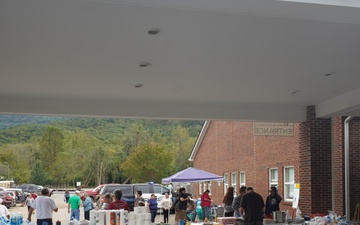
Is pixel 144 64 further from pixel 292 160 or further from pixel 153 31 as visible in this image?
pixel 292 160

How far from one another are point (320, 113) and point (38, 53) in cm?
876

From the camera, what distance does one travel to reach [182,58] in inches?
377

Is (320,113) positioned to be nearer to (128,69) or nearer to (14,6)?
(128,69)

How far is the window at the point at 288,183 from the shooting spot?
20016 mm

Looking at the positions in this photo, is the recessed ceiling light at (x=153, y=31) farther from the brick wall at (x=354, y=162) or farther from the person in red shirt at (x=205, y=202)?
the person in red shirt at (x=205, y=202)

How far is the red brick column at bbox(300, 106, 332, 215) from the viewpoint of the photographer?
14633mm

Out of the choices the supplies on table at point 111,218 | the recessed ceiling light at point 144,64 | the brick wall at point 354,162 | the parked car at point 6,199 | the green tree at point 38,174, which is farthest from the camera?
the green tree at point 38,174

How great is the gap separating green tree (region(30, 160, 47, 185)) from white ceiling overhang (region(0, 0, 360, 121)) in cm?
7584

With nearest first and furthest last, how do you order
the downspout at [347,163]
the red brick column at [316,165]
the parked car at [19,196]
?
the red brick column at [316,165]
the downspout at [347,163]
the parked car at [19,196]

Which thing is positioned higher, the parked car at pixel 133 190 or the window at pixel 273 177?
the window at pixel 273 177

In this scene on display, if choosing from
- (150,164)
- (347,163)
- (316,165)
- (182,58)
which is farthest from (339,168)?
(150,164)

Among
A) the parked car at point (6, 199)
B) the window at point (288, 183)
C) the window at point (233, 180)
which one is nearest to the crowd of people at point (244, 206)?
the window at point (288, 183)

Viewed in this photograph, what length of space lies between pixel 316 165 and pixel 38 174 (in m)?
77.7

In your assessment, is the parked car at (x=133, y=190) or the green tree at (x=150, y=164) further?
the green tree at (x=150, y=164)
